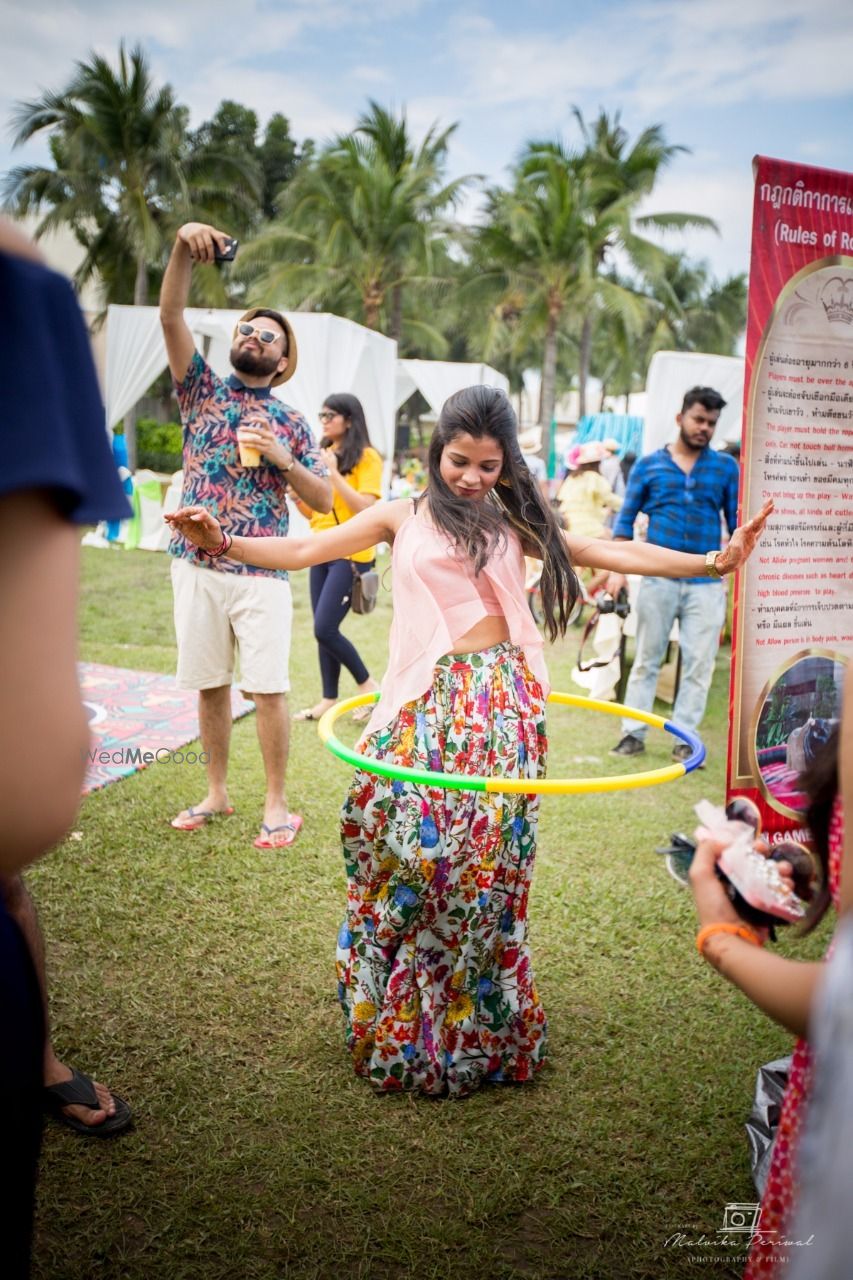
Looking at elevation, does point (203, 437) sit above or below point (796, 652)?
above

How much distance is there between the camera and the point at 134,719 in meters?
6.16

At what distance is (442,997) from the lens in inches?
113

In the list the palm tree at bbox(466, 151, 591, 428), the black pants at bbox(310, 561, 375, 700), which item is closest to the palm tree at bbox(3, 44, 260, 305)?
the palm tree at bbox(466, 151, 591, 428)

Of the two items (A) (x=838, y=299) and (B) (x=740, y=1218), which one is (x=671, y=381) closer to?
(A) (x=838, y=299)

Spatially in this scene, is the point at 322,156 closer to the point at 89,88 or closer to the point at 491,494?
the point at 89,88

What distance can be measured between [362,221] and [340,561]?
21.7 m

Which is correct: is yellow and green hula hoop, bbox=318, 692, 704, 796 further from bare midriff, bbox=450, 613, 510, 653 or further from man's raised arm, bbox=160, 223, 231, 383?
man's raised arm, bbox=160, 223, 231, 383

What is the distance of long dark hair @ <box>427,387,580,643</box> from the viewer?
277cm

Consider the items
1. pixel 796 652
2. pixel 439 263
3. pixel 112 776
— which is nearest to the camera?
pixel 796 652

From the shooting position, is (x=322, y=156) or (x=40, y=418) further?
(x=322, y=156)

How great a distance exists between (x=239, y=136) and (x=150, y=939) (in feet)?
122

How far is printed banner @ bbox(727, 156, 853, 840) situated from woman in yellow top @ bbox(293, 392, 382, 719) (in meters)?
3.21

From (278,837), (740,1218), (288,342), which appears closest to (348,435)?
(288,342)

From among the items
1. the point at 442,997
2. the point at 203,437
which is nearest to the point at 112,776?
the point at 203,437
